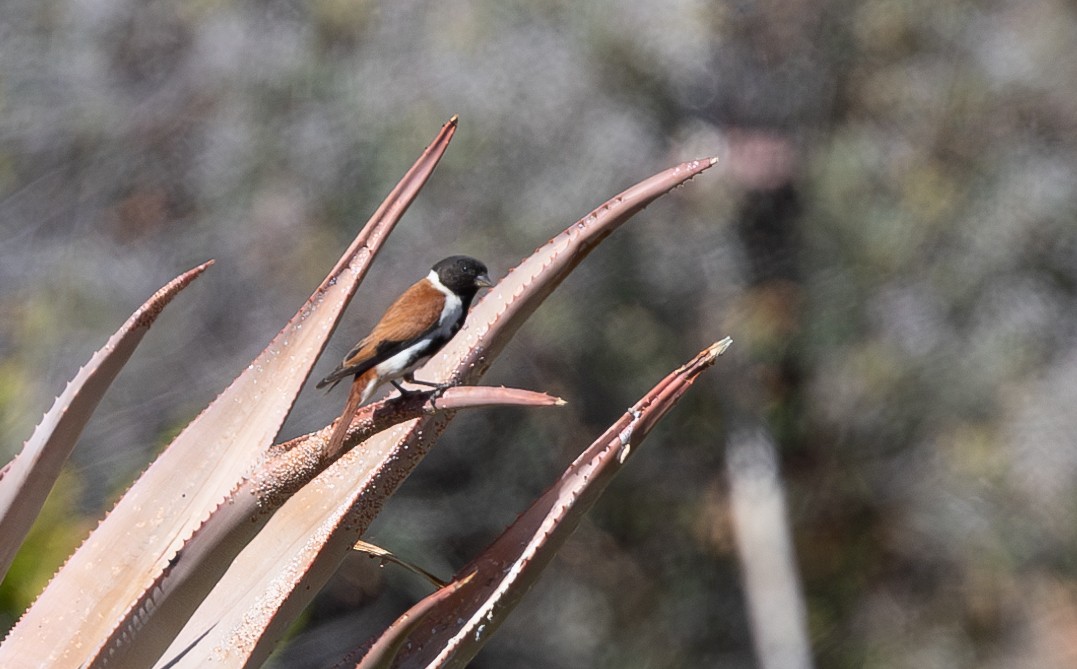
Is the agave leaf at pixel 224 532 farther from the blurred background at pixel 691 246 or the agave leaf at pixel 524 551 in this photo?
the blurred background at pixel 691 246

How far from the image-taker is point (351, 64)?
6.72 ft

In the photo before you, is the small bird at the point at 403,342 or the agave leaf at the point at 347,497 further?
the small bird at the point at 403,342

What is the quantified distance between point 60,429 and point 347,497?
0.20 m

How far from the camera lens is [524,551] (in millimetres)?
784

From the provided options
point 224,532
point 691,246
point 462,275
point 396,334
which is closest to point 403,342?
point 396,334

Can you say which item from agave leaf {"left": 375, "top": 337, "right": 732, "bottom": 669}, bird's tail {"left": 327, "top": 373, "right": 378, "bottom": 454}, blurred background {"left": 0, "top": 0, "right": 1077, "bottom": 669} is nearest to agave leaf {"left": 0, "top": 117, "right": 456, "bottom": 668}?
bird's tail {"left": 327, "top": 373, "right": 378, "bottom": 454}

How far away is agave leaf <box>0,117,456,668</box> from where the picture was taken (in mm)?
833

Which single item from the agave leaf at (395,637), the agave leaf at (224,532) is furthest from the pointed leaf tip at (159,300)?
the agave leaf at (395,637)

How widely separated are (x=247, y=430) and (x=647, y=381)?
114 cm

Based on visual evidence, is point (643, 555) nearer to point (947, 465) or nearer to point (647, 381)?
point (647, 381)

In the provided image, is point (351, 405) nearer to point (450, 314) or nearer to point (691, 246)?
point (450, 314)

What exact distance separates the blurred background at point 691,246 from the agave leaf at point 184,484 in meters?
1.02

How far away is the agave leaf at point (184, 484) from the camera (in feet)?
2.73

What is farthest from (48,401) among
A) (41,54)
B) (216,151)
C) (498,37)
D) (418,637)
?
(418,637)
